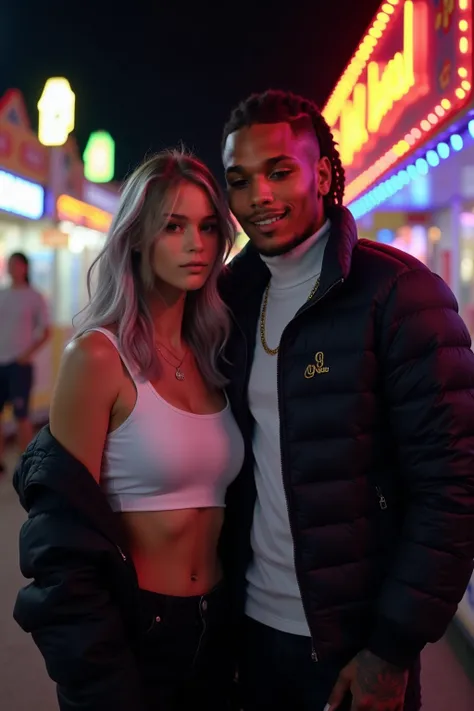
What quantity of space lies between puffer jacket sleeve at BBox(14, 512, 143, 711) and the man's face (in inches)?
32.8

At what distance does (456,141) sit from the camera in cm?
292

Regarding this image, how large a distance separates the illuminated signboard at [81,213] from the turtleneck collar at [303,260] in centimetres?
752

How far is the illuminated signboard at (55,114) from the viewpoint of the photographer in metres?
9.14

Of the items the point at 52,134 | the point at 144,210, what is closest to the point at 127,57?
the point at 52,134

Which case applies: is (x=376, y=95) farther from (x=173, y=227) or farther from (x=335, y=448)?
(x=335, y=448)

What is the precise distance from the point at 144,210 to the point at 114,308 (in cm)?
27

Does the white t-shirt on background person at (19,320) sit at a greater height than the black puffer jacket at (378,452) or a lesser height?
lesser

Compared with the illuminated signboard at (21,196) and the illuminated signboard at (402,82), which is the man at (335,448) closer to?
the illuminated signboard at (402,82)

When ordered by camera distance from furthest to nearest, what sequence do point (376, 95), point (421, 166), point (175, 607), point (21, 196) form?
point (21, 196)
point (376, 95)
point (421, 166)
point (175, 607)

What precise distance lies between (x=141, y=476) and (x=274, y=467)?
318mm

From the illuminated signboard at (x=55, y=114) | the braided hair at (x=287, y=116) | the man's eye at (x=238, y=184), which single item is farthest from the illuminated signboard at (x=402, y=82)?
the illuminated signboard at (x=55, y=114)

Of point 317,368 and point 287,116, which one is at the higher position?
point 287,116

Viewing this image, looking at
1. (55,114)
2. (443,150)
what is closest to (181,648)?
(443,150)

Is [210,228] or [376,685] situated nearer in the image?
[376,685]
